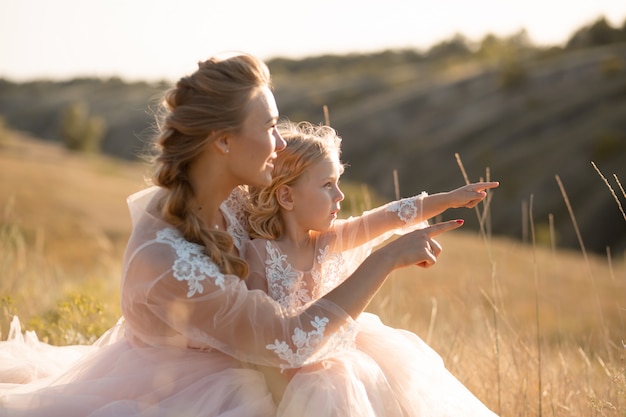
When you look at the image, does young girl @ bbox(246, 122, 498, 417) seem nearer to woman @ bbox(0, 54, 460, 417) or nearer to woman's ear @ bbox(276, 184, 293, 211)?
woman's ear @ bbox(276, 184, 293, 211)

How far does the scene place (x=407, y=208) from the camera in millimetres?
Answer: 3418

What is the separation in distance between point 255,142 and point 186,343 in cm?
80

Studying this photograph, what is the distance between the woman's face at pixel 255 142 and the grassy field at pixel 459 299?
4.20 feet

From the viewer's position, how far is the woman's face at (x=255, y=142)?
2.79 metres

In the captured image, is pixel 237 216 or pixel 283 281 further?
pixel 237 216

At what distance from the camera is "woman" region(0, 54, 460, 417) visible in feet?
8.50

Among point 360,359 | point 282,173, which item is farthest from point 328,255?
point 360,359

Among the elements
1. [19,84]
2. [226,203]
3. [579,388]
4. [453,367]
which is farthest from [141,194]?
[19,84]

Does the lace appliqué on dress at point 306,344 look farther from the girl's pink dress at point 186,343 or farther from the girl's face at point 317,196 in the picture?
the girl's face at point 317,196

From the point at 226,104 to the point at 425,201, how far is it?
1.10 meters

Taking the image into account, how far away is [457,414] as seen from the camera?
9.36 ft

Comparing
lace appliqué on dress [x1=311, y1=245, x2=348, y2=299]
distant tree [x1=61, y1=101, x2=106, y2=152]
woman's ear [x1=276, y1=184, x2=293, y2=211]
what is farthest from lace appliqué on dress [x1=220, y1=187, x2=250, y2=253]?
distant tree [x1=61, y1=101, x2=106, y2=152]

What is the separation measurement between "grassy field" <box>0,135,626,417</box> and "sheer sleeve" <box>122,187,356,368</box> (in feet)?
3.75

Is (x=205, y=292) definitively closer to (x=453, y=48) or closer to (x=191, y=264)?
(x=191, y=264)
